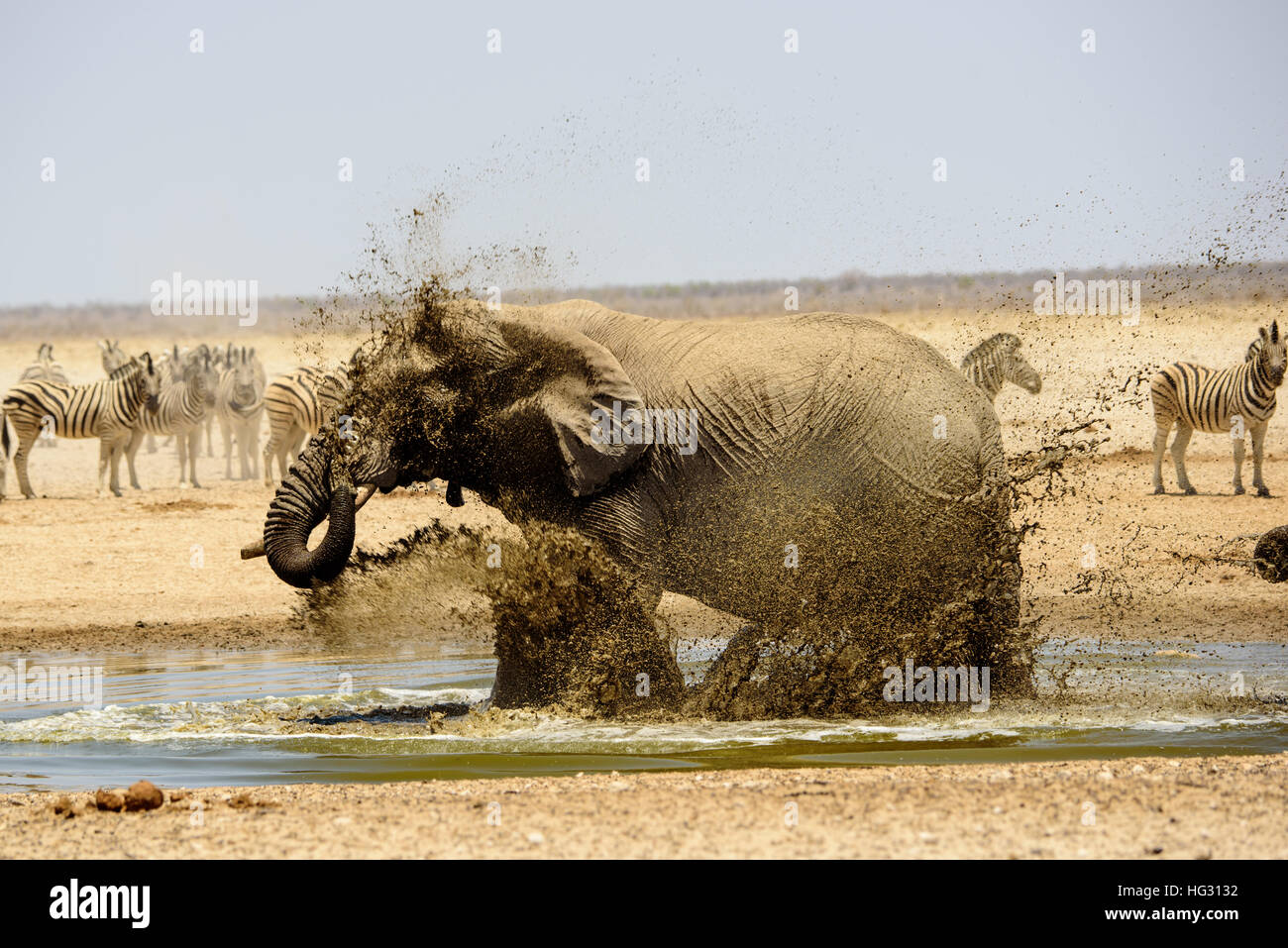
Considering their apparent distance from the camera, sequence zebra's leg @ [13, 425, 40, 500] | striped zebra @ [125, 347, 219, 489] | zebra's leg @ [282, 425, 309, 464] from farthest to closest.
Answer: zebra's leg @ [282, 425, 309, 464] → striped zebra @ [125, 347, 219, 489] → zebra's leg @ [13, 425, 40, 500]

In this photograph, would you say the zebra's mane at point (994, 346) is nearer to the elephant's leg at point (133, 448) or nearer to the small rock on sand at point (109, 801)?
the elephant's leg at point (133, 448)

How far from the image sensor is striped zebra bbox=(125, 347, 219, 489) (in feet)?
A: 86.3

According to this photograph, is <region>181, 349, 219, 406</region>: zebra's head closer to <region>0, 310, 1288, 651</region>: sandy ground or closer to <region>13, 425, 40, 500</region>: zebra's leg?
<region>0, 310, 1288, 651</region>: sandy ground

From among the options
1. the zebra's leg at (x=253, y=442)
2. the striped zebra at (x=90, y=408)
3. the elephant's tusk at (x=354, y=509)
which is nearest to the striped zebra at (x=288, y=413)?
the zebra's leg at (x=253, y=442)

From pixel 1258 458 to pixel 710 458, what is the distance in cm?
1337

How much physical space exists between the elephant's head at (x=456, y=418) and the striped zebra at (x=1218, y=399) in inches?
524

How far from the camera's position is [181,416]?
27.6 meters

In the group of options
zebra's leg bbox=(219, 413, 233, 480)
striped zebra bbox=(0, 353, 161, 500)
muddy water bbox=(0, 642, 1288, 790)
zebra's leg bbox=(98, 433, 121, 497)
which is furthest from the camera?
zebra's leg bbox=(219, 413, 233, 480)

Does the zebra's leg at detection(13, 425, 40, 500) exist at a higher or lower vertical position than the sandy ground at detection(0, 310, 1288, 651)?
higher

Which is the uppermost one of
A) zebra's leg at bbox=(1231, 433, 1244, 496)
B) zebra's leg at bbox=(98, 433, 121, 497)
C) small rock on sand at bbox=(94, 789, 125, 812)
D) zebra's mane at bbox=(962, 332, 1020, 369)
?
zebra's mane at bbox=(962, 332, 1020, 369)

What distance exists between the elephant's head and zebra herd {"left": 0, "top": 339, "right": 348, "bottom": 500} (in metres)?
14.2

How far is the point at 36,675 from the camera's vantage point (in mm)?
11984

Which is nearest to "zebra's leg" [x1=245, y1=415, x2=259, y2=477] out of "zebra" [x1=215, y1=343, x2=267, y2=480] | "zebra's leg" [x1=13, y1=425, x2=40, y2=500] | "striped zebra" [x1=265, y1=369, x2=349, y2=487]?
"zebra" [x1=215, y1=343, x2=267, y2=480]
